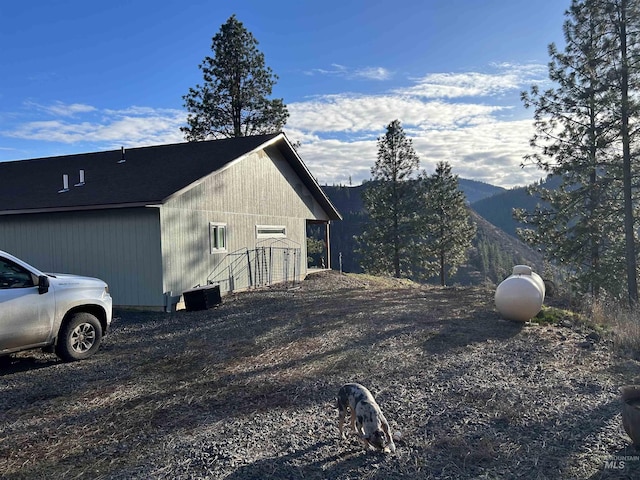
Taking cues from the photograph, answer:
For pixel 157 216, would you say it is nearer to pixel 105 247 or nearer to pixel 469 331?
pixel 105 247

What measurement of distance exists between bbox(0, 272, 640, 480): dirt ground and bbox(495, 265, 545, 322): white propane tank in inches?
13.2

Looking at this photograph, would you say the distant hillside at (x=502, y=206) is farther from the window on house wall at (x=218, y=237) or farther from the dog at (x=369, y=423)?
the dog at (x=369, y=423)

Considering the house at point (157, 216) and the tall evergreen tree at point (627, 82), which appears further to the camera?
the tall evergreen tree at point (627, 82)

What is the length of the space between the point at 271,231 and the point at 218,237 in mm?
3396

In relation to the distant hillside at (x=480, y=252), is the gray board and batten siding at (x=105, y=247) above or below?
above

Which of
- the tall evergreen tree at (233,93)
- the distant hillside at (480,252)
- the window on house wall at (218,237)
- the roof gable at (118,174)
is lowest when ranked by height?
the distant hillside at (480,252)

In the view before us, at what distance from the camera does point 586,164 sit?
17.6m

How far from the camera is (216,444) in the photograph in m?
4.31

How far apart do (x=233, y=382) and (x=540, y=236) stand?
56.5 feet

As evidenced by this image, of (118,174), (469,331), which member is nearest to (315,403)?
(469,331)

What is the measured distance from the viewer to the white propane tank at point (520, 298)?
381 inches

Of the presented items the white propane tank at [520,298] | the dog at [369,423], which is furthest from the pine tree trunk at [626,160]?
the dog at [369,423]

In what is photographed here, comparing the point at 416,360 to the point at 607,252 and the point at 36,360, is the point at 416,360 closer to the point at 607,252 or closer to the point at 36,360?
the point at 36,360

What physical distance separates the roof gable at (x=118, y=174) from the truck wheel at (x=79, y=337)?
4.42 m
